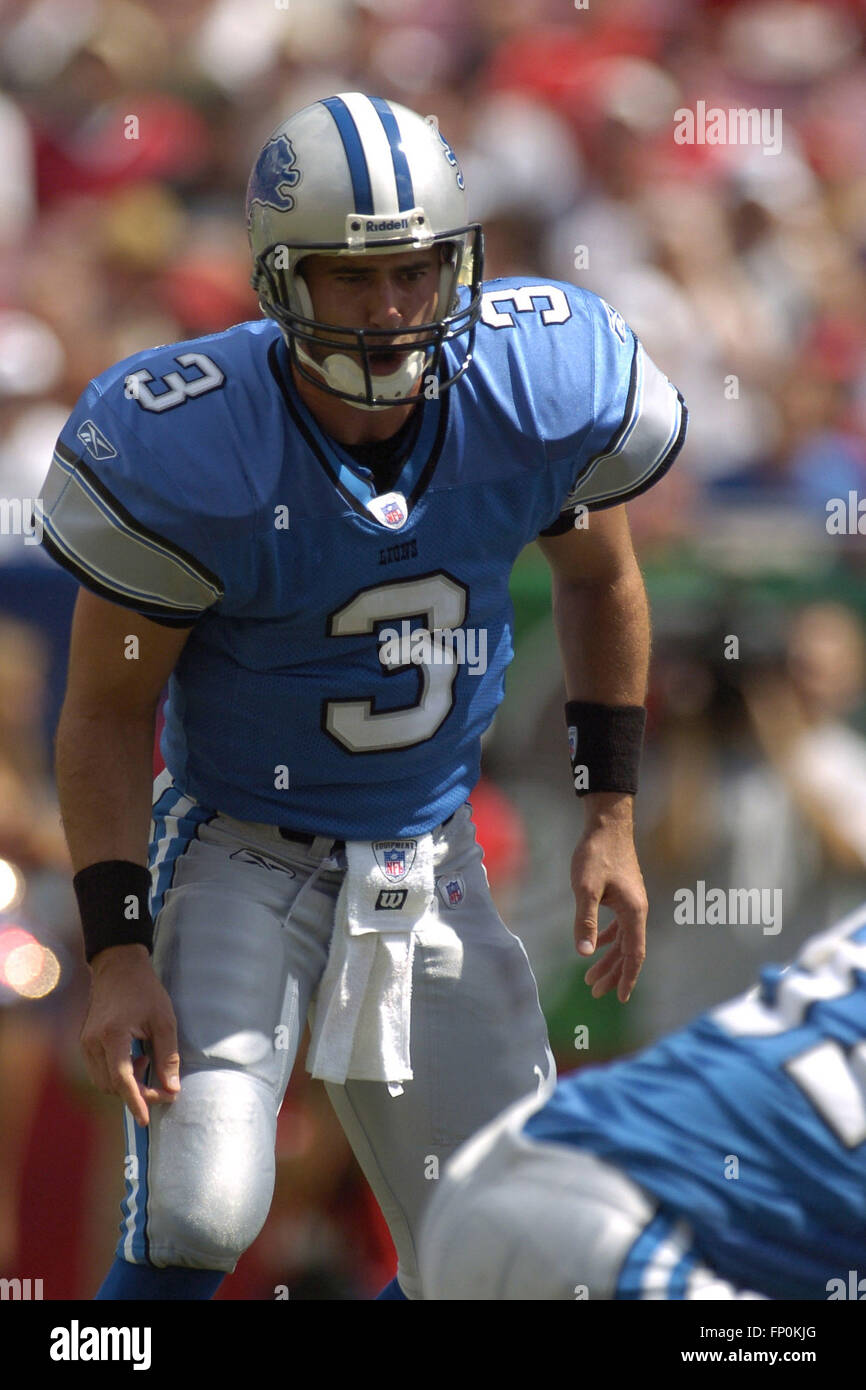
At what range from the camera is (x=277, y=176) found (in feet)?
7.44

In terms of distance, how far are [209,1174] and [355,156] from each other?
49.5 inches

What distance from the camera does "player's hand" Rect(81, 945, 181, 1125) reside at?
7.01ft

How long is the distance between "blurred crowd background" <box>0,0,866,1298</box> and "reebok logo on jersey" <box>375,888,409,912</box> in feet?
4.18

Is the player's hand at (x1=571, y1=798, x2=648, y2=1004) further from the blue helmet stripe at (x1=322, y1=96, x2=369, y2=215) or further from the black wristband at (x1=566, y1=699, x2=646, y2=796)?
the blue helmet stripe at (x1=322, y1=96, x2=369, y2=215)

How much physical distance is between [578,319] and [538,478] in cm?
24

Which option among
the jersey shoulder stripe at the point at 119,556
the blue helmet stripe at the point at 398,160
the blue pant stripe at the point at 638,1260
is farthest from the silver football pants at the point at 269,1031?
the blue helmet stripe at the point at 398,160

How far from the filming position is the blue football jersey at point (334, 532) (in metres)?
2.17

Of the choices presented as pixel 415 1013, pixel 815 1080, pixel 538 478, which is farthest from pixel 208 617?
pixel 815 1080

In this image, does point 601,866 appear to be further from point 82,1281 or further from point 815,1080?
point 82,1281

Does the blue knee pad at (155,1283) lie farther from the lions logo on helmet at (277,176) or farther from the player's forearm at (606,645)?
the lions logo on helmet at (277,176)
